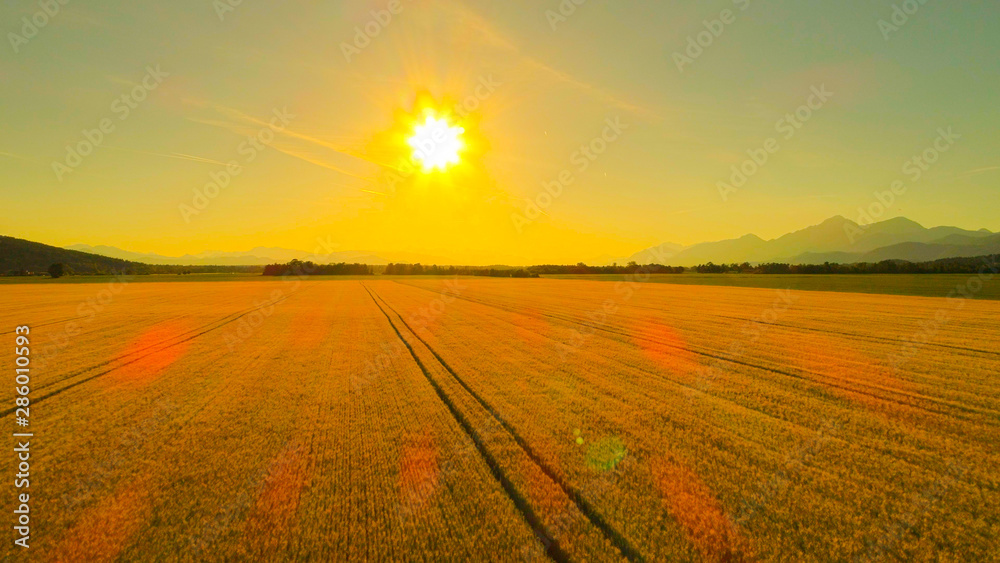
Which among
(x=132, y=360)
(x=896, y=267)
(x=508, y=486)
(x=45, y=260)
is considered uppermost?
(x=45, y=260)

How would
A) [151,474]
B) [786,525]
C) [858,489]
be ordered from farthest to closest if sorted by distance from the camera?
[151,474], [858,489], [786,525]

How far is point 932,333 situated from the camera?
1612 cm

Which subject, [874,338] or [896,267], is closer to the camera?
[874,338]

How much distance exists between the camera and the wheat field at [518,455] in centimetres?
400

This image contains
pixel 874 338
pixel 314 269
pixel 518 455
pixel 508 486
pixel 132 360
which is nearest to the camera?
pixel 508 486

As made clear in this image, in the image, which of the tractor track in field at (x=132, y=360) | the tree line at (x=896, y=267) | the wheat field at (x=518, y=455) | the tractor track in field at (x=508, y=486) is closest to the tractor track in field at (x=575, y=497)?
the wheat field at (x=518, y=455)

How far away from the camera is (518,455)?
5.72m

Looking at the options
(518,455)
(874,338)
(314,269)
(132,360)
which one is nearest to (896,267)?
(874,338)

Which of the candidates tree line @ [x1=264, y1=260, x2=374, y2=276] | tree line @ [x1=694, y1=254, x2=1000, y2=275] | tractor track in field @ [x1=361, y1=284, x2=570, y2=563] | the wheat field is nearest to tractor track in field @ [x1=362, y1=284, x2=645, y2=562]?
the wheat field

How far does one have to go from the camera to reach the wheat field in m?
4.00

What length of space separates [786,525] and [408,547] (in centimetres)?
348

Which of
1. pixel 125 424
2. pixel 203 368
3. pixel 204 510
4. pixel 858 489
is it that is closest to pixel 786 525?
pixel 858 489

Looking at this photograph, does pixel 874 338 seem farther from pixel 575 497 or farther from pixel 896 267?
pixel 896 267

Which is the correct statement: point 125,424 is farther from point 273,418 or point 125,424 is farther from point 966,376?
point 966,376
